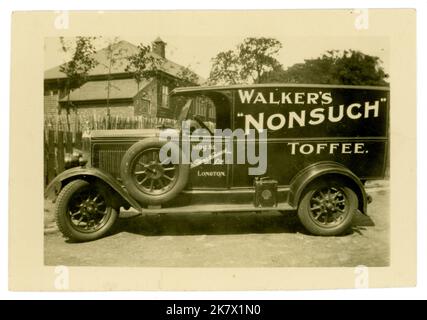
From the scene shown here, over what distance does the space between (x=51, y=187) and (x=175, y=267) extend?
5.66 ft

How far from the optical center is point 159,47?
4648 millimetres

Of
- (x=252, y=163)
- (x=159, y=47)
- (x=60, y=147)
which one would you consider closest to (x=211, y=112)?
(x=252, y=163)

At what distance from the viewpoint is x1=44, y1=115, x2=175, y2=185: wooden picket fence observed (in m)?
5.06

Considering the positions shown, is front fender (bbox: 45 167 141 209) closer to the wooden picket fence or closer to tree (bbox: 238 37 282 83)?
the wooden picket fence

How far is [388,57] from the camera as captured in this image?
4.56 metres

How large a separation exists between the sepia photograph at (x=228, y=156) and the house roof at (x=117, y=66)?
0.04 meters

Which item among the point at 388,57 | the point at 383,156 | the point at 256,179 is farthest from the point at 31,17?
the point at 383,156

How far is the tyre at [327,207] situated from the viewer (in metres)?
4.78

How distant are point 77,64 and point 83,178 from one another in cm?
140

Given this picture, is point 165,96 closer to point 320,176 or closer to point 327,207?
point 320,176

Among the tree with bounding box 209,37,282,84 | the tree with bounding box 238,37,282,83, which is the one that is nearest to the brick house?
the tree with bounding box 209,37,282,84

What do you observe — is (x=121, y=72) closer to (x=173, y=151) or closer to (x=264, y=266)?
(x=173, y=151)

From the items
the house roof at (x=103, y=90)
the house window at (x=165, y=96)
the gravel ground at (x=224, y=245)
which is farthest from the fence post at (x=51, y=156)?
the house window at (x=165, y=96)

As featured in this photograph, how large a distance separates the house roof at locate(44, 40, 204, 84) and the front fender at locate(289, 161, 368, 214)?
1.73 m
